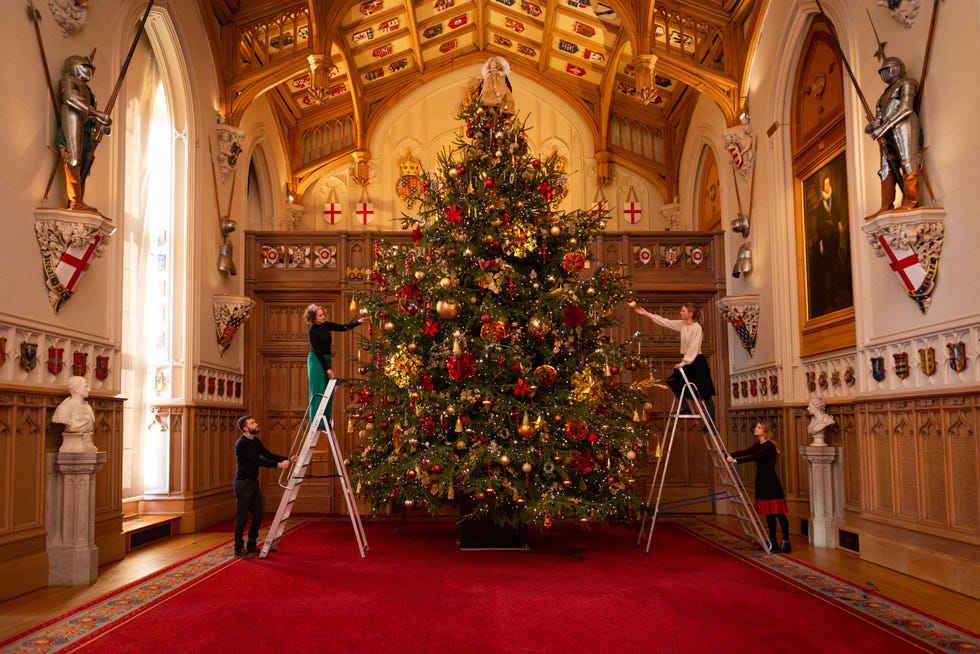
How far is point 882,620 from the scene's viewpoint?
17.7 feet

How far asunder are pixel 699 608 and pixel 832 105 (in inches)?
244

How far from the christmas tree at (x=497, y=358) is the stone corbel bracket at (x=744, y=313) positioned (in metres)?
2.56

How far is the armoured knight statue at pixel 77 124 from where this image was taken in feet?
23.1

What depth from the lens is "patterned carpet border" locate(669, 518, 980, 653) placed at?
16.0 feet

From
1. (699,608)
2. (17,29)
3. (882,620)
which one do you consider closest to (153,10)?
(17,29)

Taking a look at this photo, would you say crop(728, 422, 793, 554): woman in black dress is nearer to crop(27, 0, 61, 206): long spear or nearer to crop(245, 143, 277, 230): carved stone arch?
crop(27, 0, 61, 206): long spear

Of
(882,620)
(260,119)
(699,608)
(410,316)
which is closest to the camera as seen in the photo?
(882,620)

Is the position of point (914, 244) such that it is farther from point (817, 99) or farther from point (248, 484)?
point (248, 484)

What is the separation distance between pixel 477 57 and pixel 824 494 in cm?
1121

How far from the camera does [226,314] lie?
441 inches

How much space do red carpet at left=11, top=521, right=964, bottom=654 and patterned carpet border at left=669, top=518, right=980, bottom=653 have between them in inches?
3.8

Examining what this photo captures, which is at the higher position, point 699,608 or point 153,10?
point 153,10

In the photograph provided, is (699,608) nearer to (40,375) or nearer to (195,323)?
(40,375)

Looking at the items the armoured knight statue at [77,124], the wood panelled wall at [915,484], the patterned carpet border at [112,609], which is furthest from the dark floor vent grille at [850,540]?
the armoured knight statue at [77,124]
